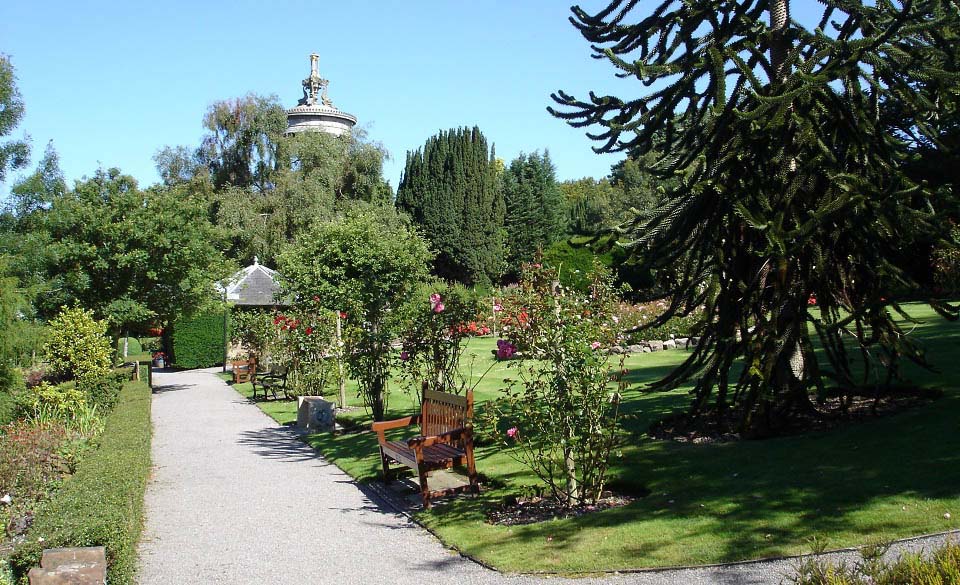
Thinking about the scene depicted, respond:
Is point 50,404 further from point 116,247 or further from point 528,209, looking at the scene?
point 528,209

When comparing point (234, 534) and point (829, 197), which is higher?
point (829, 197)

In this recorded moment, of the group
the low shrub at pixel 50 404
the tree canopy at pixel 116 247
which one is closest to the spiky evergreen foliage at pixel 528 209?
the tree canopy at pixel 116 247

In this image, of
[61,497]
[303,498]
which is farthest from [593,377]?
[61,497]

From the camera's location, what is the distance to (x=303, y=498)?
8.21m

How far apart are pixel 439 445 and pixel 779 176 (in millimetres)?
4490

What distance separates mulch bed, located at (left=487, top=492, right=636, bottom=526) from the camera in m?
6.65

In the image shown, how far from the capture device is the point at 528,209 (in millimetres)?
52688

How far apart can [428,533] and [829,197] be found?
4.90m

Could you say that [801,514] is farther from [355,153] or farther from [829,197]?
[355,153]

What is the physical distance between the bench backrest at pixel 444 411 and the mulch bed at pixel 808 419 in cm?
242

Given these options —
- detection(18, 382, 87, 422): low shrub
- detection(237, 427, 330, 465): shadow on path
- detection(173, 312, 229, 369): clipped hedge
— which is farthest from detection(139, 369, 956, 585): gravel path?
detection(173, 312, 229, 369): clipped hedge

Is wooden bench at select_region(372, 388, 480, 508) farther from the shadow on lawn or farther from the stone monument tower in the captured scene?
the stone monument tower

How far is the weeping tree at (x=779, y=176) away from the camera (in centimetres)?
740

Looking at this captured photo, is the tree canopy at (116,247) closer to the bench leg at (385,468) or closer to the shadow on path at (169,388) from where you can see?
the shadow on path at (169,388)
